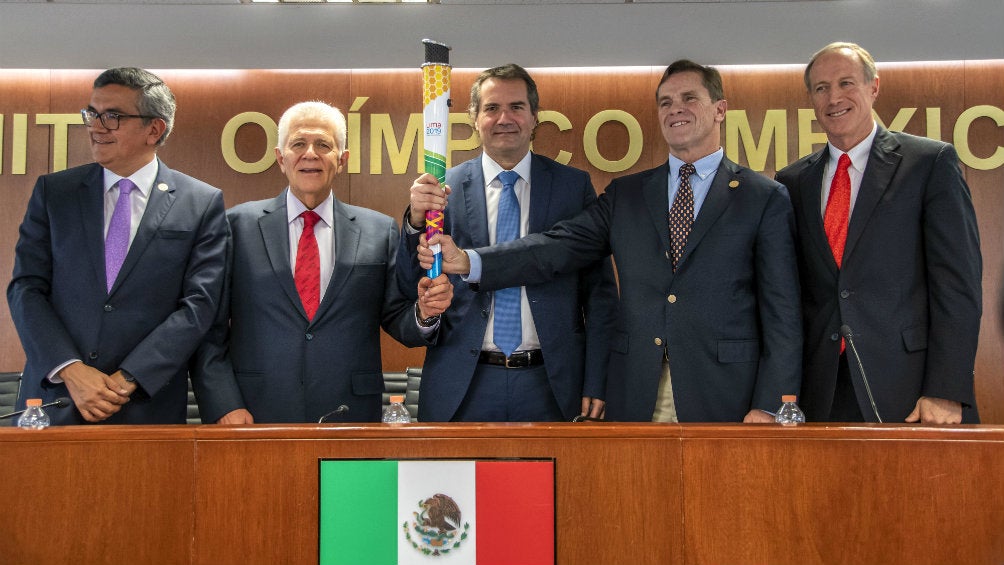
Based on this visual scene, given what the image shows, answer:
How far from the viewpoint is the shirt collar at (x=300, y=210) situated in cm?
287

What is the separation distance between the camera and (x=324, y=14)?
5.27m

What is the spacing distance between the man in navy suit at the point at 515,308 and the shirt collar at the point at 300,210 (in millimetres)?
331

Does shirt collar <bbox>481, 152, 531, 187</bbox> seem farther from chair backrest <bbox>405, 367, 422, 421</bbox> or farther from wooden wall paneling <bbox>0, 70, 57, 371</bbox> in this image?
wooden wall paneling <bbox>0, 70, 57, 371</bbox>

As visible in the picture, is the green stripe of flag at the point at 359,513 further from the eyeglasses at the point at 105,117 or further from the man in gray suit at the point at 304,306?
the eyeglasses at the point at 105,117

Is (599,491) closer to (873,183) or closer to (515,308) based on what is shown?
(515,308)

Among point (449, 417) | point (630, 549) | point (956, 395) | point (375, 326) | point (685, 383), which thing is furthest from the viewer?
point (375, 326)

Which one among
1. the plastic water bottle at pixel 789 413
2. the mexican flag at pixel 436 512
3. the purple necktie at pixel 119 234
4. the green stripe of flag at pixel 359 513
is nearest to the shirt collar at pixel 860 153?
the plastic water bottle at pixel 789 413

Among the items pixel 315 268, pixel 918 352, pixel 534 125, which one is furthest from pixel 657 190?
pixel 315 268

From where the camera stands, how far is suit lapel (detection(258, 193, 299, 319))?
8.94ft

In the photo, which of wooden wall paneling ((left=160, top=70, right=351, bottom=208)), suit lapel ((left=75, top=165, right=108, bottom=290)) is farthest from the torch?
wooden wall paneling ((left=160, top=70, right=351, bottom=208))

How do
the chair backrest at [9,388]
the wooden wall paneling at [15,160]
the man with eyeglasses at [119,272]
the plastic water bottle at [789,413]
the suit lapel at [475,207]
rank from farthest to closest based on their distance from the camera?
1. the wooden wall paneling at [15,160]
2. the chair backrest at [9,388]
3. the suit lapel at [475,207]
4. the man with eyeglasses at [119,272]
5. the plastic water bottle at [789,413]

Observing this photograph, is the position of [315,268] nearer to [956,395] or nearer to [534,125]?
[534,125]

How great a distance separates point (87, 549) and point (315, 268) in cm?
123

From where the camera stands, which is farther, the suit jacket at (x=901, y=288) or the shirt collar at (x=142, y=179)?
the shirt collar at (x=142, y=179)
